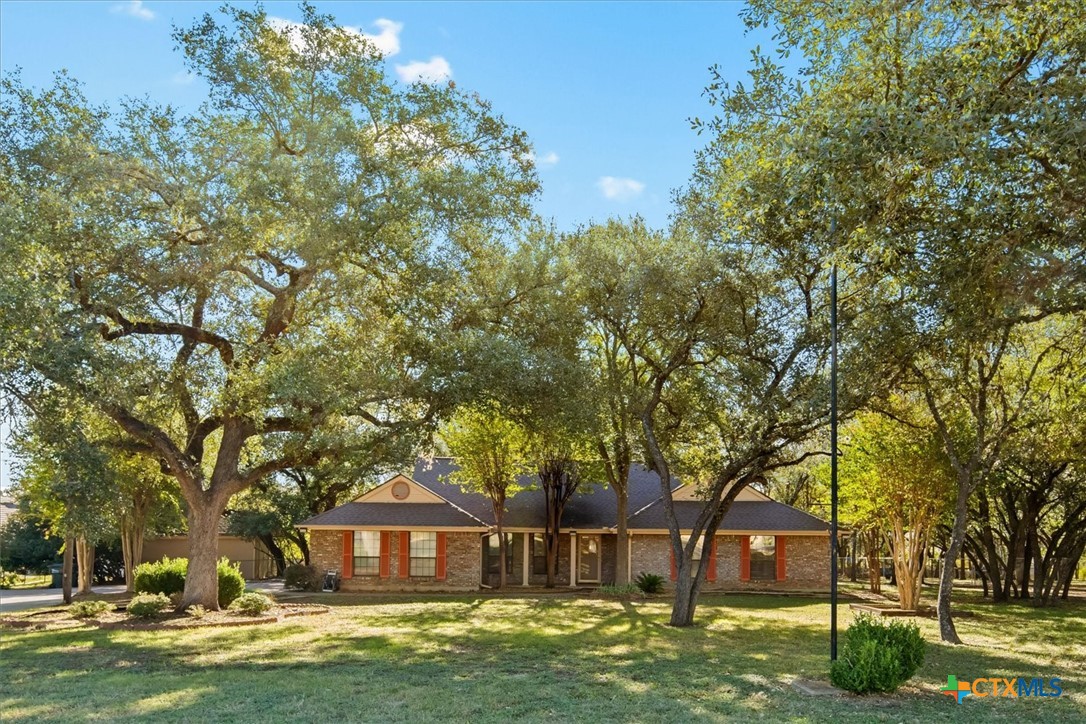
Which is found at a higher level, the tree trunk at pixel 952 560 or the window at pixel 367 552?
the tree trunk at pixel 952 560

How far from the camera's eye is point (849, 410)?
16188mm

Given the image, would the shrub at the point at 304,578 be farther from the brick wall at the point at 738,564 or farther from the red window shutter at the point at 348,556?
the brick wall at the point at 738,564

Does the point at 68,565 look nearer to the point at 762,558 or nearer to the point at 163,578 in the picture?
the point at 163,578

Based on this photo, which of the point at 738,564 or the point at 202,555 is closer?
the point at 202,555

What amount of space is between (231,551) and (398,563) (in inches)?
527

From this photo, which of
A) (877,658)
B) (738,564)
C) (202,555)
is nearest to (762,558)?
(738,564)

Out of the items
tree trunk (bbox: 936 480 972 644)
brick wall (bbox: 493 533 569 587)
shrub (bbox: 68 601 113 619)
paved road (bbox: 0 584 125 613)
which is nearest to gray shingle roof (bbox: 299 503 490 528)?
brick wall (bbox: 493 533 569 587)

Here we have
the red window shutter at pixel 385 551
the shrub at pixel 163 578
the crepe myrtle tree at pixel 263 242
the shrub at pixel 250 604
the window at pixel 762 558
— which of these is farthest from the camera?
the window at pixel 762 558

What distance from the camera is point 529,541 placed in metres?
31.9

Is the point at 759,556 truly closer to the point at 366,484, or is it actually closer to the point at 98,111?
the point at 366,484

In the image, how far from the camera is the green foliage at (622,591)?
2738cm

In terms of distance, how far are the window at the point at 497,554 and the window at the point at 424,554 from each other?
7.40 feet

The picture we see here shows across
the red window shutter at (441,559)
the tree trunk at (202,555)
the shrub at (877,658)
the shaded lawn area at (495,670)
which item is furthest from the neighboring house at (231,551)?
the shrub at (877,658)

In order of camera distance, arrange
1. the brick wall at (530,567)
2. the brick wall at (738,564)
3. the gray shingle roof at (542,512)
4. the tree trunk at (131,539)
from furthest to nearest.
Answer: the brick wall at (530,567) < the brick wall at (738,564) < the gray shingle roof at (542,512) < the tree trunk at (131,539)
